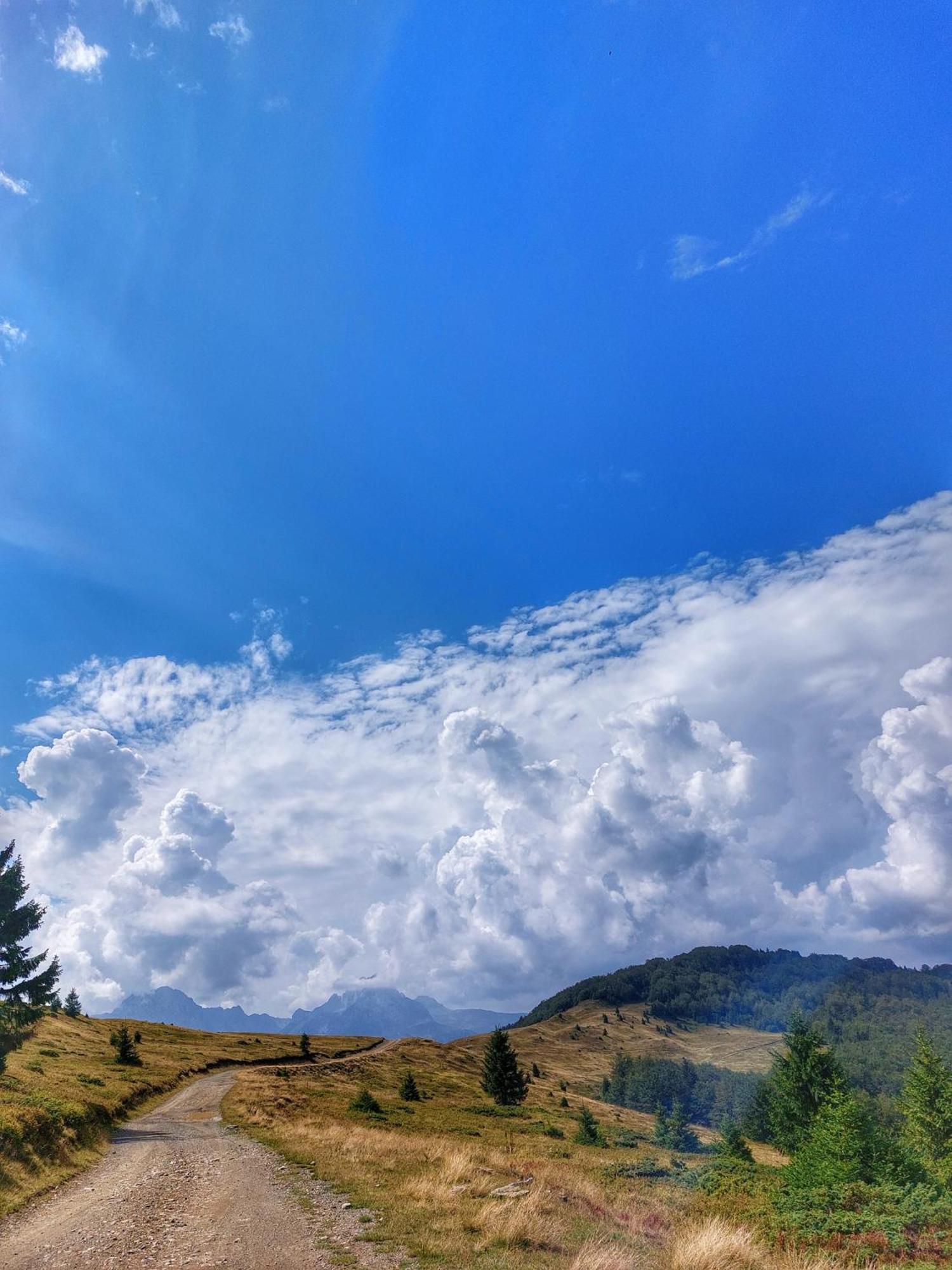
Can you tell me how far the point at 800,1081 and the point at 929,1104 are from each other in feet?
63.4

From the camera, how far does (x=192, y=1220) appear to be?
1606cm

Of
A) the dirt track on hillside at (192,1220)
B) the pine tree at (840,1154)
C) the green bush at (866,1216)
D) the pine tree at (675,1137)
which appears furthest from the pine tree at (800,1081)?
the dirt track on hillside at (192,1220)

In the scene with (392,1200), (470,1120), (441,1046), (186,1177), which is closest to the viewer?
(392,1200)

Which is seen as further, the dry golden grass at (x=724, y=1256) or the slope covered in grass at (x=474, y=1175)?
the slope covered in grass at (x=474, y=1175)

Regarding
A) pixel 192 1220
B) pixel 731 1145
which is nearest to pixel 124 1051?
pixel 731 1145

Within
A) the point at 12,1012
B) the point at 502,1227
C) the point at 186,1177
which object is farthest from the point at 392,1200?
the point at 12,1012

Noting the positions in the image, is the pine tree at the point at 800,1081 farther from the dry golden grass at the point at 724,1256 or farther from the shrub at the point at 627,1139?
the dry golden grass at the point at 724,1256

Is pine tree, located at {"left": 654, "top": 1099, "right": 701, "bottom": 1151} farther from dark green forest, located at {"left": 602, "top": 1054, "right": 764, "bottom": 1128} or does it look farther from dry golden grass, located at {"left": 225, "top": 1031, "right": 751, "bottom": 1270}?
dark green forest, located at {"left": 602, "top": 1054, "right": 764, "bottom": 1128}

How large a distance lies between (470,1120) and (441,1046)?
105661mm

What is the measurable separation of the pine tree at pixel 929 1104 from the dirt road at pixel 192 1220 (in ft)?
219

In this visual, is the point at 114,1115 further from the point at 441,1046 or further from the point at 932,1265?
the point at 441,1046

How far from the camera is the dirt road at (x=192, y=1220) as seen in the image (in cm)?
1316

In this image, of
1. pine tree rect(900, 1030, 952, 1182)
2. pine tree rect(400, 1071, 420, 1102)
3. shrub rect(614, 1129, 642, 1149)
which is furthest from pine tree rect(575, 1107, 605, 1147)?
pine tree rect(900, 1030, 952, 1182)

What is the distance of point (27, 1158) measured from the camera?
2141 cm
